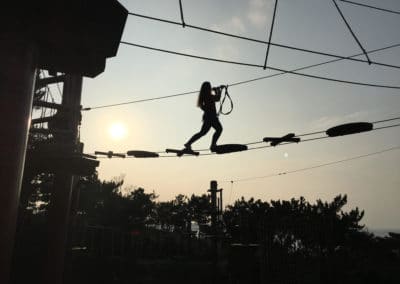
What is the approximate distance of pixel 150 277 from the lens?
667 inches

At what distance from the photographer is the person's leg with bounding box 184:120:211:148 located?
8523 millimetres

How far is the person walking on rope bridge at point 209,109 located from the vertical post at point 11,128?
4086 mm

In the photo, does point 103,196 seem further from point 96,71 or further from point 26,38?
point 26,38

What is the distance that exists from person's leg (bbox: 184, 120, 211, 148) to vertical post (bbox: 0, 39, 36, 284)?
4.19 metres

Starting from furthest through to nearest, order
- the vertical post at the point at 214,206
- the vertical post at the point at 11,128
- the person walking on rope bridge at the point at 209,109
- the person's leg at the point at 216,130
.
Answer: the vertical post at the point at 214,206, the person's leg at the point at 216,130, the person walking on rope bridge at the point at 209,109, the vertical post at the point at 11,128

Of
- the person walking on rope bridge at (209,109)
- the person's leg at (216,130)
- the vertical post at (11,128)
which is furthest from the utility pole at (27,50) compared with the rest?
the person's leg at (216,130)

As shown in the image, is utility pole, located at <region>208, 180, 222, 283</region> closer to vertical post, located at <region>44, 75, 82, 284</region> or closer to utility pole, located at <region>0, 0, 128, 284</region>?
vertical post, located at <region>44, 75, 82, 284</region>

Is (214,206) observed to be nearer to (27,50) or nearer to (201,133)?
(201,133)

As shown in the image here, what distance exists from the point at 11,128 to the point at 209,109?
4634 mm

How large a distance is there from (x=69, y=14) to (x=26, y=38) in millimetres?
903

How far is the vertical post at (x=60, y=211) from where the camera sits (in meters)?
11.9

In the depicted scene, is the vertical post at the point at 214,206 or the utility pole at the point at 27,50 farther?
the vertical post at the point at 214,206

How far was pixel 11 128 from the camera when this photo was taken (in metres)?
4.95

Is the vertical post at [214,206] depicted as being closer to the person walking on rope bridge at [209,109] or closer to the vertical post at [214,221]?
the vertical post at [214,221]
